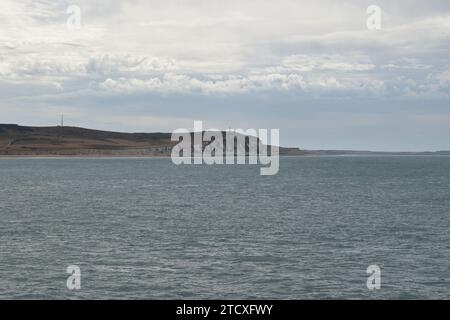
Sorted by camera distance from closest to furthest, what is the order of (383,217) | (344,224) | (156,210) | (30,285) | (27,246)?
(30,285) → (27,246) → (344,224) → (383,217) → (156,210)

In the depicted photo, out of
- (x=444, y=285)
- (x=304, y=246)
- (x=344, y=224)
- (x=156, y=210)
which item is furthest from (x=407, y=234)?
(x=156, y=210)

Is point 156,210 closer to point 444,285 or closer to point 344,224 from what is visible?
point 344,224

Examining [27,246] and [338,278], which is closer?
[338,278]

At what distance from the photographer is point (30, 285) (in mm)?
34438
